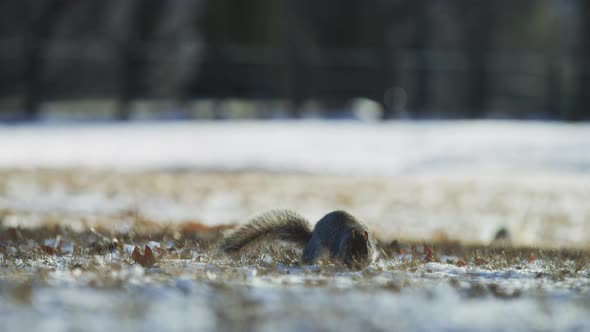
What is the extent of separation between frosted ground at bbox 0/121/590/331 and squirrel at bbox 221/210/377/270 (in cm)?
15

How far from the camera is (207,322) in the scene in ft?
13.6

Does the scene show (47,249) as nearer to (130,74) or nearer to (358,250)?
(358,250)

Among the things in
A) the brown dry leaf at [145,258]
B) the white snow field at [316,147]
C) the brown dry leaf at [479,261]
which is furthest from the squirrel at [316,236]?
the white snow field at [316,147]

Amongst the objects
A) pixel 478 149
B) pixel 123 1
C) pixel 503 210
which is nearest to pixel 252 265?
pixel 503 210

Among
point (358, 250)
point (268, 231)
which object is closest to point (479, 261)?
point (358, 250)

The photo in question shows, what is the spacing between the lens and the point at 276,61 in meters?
28.1

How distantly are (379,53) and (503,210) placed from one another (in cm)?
1672

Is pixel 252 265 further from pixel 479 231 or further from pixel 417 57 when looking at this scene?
pixel 417 57

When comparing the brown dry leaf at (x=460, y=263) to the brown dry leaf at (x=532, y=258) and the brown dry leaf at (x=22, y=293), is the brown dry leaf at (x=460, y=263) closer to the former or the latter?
the brown dry leaf at (x=532, y=258)

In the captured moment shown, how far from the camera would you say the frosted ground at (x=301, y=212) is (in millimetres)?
4340

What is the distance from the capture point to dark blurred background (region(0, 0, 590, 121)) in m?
27.4

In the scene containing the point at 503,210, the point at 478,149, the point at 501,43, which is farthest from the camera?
the point at 501,43

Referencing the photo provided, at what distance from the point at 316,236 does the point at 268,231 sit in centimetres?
34

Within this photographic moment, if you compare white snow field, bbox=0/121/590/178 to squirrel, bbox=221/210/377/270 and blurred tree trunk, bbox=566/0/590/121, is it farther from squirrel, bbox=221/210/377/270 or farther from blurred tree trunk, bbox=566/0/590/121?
squirrel, bbox=221/210/377/270
